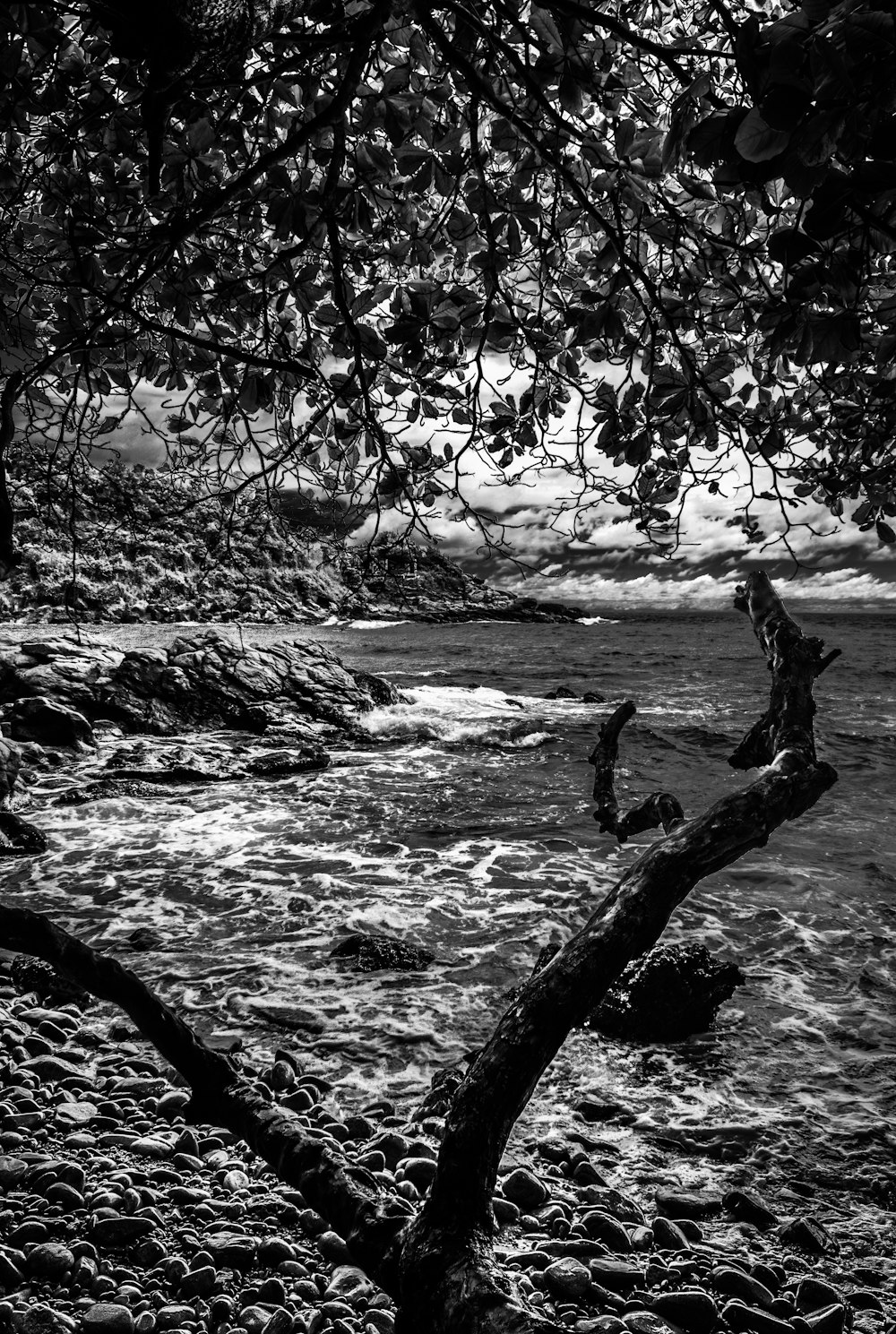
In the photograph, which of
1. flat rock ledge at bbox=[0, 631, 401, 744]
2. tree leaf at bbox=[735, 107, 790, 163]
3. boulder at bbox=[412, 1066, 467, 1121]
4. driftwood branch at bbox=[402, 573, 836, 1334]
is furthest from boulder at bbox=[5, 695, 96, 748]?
tree leaf at bbox=[735, 107, 790, 163]

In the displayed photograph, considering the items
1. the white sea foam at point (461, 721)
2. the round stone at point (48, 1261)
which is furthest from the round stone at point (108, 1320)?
the white sea foam at point (461, 721)

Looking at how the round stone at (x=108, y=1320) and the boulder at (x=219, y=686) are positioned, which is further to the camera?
the boulder at (x=219, y=686)

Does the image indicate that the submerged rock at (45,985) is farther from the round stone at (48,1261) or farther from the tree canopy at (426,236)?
the tree canopy at (426,236)

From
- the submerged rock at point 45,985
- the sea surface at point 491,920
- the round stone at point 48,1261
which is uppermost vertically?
the round stone at point 48,1261

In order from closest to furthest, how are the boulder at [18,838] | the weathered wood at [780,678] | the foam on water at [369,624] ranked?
the weathered wood at [780,678], the boulder at [18,838], the foam on water at [369,624]

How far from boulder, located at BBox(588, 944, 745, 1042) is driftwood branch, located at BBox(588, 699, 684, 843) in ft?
3.39

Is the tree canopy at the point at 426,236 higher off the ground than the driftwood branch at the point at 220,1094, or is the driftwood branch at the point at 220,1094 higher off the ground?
the tree canopy at the point at 426,236

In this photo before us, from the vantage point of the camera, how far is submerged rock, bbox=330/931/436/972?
6695 mm

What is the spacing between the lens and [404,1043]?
5531 millimetres

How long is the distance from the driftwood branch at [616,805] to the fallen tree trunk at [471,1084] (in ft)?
4.60

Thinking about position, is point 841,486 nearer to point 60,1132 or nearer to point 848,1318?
point 848,1318

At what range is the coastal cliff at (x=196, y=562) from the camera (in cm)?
486

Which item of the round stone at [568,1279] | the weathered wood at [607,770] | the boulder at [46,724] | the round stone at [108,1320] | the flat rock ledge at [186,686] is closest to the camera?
the round stone at [108,1320]

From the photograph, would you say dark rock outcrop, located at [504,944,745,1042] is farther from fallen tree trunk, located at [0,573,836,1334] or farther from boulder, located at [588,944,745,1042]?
fallen tree trunk, located at [0,573,836,1334]
